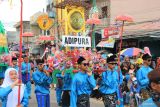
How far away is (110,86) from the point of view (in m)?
8.94

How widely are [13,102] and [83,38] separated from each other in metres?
4.86

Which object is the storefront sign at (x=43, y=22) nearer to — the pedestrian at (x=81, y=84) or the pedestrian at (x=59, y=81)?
the pedestrian at (x=59, y=81)

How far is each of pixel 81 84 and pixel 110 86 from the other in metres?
0.86

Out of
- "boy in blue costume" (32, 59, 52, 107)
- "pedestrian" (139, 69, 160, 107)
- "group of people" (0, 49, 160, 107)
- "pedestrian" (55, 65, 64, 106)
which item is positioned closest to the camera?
"pedestrian" (139, 69, 160, 107)

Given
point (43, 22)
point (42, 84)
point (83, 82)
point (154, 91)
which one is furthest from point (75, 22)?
point (154, 91)

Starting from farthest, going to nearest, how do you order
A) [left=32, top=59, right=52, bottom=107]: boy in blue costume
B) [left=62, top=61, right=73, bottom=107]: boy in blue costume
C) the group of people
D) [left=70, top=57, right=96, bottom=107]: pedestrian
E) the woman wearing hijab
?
[left=62, top=61, right=73, bottom=107]: boy in blue costume
[left=32, top=59, right=52, bottom=107]: boy in blue costume
[left=70, top=57, right=96, bottom=107]: pedestrian
the woman wearing hijab
the group of people

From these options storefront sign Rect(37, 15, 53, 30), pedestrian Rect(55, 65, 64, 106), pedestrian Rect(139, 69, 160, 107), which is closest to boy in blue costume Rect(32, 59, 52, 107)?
pedestrian Rect(55, 65, 64, 106)

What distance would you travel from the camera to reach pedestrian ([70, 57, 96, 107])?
837cm

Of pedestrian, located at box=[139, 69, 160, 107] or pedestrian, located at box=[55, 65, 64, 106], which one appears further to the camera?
pedestrian, located at box=[55, 65, 64, 106]

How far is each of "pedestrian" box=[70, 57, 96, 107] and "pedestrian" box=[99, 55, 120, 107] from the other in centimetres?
61

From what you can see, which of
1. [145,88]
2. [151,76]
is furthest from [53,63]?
[151,76]

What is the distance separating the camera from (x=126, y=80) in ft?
44.4

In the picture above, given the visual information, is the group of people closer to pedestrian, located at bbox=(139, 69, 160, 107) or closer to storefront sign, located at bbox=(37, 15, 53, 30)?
pedestrian, located at bbox=(139, 69, 160, 107)

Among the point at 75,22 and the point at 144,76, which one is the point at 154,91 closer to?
the point at 144,76
